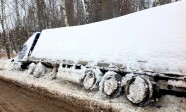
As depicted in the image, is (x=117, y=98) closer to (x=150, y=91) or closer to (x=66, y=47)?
(x=150, y=91)

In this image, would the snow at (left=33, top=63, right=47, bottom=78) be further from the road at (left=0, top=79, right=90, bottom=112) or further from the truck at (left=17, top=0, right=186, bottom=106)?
the road at (left=0, top=79, right=90, bottom=112)

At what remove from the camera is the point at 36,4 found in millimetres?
28703

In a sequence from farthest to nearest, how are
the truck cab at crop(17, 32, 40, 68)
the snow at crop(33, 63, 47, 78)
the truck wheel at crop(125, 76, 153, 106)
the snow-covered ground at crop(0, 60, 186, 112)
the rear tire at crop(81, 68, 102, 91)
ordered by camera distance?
the truck cab at crop(17, 32, 40, 68), the snow at crop(33, 63, 47, 78), the rear tire at crop(81, 68, 102, 91), the truck wheel at crop(125, 76, 153, 106), the snow-covered ground at crop(0, 60, 186, 112)

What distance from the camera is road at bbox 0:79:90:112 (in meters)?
7.41

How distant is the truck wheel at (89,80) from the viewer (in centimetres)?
832

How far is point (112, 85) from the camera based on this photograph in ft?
24.4

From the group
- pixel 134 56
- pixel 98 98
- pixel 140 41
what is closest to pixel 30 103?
pixel 98 98

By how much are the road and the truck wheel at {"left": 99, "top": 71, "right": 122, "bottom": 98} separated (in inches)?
29.1

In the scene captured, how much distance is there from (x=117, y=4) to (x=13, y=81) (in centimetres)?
2286

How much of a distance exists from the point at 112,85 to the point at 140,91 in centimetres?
110

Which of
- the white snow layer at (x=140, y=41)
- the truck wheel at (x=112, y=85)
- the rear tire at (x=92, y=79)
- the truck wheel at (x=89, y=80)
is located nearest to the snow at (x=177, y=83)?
the white snow layer at (x=140, y=41)

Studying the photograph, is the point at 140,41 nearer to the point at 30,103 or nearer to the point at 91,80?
the point at 91,80

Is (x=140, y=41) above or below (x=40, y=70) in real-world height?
above

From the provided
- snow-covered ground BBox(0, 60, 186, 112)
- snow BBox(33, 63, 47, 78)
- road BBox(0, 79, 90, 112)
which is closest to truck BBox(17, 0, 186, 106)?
snow-covered ground BBox(0, 60, 186, 112)
